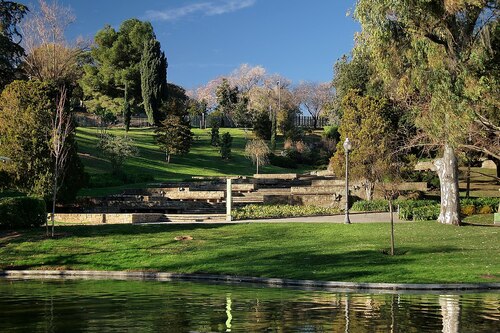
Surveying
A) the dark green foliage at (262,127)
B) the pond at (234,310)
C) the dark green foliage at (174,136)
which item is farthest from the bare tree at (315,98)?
the pond at (234,310)

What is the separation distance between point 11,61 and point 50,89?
714 inches

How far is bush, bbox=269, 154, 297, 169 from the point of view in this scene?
80.8 m

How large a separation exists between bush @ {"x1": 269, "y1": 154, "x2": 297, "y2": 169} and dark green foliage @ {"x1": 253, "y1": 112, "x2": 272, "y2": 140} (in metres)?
8.76

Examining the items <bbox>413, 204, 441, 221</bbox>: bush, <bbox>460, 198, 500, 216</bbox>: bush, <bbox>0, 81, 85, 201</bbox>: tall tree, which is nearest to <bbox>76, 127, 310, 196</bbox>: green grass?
<bbox>0, 81, 85, 201</bbox>: tall tree

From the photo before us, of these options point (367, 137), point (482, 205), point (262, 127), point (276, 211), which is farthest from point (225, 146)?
point (482, 205)

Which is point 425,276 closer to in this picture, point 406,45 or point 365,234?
point 365,234

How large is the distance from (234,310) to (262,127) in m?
75.0

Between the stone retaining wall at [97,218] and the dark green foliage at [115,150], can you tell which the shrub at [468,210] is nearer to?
the stone retaining wall at [97,218]

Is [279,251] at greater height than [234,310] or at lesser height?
greater

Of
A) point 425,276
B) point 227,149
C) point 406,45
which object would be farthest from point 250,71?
point 425,276

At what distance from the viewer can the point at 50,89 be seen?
132 ft

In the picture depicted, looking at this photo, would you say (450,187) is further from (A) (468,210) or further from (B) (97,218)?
(B) (97,218)

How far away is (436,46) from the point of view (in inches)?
1144

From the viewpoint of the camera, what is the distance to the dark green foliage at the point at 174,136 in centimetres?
7025
